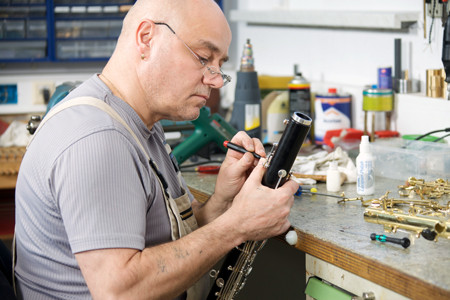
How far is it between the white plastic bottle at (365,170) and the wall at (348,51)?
510 mm

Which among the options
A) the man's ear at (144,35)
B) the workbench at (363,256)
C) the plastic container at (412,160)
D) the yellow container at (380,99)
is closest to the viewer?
the workbench at (363,256)

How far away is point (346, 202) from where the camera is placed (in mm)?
1820

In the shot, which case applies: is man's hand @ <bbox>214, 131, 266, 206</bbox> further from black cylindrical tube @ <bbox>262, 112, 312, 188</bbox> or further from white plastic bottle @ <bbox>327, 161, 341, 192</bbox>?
white plastic bottle @ <bbox>327, 161, 341, 192</bbox>

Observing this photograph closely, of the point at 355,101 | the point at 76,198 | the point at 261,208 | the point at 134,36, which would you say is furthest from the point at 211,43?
the point at 355,101

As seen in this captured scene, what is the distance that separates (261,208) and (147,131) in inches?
13.5

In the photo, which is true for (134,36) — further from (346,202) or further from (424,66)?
(424,66)

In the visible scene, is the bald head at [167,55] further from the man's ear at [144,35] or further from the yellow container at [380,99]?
the yellow container at [380,99]

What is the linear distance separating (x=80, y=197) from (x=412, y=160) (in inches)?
46.0

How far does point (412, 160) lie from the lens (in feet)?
6.69

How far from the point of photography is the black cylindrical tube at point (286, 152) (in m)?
1.52

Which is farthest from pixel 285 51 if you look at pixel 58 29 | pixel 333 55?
pixel 58 29

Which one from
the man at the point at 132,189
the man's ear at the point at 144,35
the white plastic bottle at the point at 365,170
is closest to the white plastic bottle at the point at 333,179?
the white plastic bottle at the point at 365,170

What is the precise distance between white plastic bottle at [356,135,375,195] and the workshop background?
327 mm

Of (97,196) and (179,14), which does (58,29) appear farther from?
(97,196)
